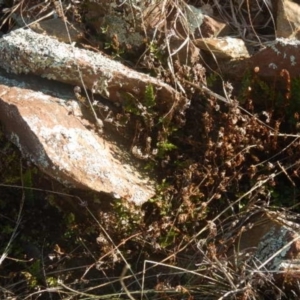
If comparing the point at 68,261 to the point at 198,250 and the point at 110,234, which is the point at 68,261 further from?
the point at 198,250

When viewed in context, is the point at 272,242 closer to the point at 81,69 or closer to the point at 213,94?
the point at 213,94

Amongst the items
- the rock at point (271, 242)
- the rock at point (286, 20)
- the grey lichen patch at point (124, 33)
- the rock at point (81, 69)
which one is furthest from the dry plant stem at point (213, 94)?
the rock at point (286, 20)

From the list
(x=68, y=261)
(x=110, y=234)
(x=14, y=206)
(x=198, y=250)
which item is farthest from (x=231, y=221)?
(x=14, y=206)

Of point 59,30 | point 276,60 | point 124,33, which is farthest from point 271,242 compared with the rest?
point 59,30

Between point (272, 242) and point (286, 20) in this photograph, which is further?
point (286, 20)

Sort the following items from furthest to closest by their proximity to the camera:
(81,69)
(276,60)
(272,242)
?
(276,60) < (81,69) < (272,242)

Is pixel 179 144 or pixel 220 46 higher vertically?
pixel 220 46
